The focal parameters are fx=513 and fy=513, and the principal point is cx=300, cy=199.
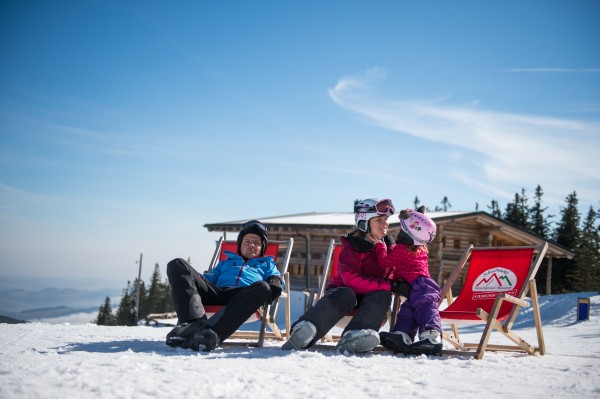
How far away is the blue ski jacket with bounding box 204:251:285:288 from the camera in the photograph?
5117 millimetres

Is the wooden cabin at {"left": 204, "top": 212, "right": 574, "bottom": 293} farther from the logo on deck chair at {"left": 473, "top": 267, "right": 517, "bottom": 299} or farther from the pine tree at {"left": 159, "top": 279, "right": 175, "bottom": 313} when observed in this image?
the pine tree at {"left": 159, "top": 279, "right": 175, "bottom": 313}

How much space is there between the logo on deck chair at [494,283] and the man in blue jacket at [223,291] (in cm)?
206

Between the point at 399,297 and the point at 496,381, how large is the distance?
5.89 ft

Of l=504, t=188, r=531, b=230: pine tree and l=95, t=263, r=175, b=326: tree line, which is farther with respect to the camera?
l=95, t=263, r=175, b=326: tree line

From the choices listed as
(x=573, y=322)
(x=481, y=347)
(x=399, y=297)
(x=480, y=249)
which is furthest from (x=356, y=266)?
(x=573, y=322)

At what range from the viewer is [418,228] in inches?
193

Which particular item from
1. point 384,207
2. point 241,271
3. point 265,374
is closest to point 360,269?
point 384,207

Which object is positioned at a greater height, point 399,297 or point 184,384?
point 399,297

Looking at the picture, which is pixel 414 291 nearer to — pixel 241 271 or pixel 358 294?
pixel 358 294

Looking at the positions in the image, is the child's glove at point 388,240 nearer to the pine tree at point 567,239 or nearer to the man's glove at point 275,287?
the man's glove at point 275,287

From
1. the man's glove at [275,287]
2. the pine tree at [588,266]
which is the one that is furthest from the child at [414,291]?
the pine tree at [588,266]

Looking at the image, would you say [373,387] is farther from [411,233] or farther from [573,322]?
[573,322]

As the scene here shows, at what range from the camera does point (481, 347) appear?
4.27 meters

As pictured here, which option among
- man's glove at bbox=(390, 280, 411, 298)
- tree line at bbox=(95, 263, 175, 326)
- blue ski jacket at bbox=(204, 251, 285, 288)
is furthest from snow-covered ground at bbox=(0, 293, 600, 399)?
tree line at bbox=(95, 263, 175, 326)
